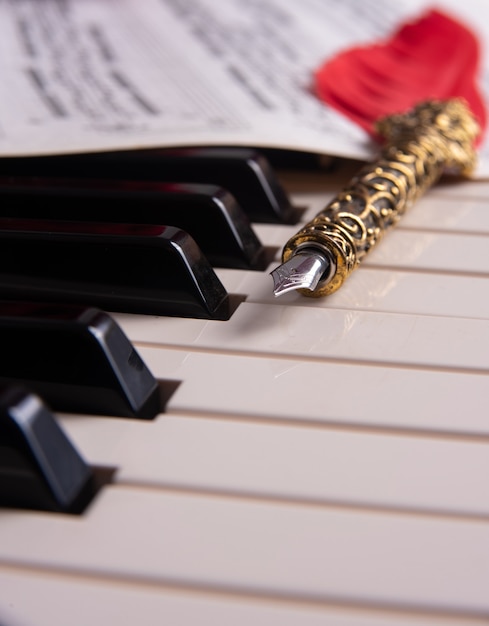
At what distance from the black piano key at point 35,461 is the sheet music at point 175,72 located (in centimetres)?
44

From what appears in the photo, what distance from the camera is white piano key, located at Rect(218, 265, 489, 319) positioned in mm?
734

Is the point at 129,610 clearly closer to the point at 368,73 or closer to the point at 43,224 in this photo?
the point at 43,224

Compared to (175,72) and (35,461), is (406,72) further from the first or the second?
(35,461)

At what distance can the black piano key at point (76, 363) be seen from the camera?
590mm

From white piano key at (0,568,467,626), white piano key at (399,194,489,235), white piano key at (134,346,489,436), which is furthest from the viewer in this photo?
white piano key at (399,194,489,235)

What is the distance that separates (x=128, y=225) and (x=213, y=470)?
267mm

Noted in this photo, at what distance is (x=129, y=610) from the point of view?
45cm

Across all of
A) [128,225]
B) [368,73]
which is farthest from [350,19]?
[128,225]

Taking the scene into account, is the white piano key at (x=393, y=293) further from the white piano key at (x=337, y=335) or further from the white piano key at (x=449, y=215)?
the white piano key at (x=449, y=215)

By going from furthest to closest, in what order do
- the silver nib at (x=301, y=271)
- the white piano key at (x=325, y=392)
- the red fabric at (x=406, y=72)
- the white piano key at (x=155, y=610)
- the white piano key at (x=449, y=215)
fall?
the red fabric at (x=406, y=72)
the white piano key at (x=449, y=215)
the silver nib at (x=301, y=271)
the white piano key at (x=325, y=392)
the white piano key at (x=155, y=610)

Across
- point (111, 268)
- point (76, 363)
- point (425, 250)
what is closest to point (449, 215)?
point (425, 250)

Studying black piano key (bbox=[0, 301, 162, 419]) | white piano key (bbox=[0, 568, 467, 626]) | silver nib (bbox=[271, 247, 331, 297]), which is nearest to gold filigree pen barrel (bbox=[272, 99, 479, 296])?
silver nib (bbox=[271, 247, 331, 297])

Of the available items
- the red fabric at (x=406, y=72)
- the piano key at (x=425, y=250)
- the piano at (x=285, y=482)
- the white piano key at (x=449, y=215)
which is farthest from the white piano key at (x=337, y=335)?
the red fabric at (x=406, y=72)

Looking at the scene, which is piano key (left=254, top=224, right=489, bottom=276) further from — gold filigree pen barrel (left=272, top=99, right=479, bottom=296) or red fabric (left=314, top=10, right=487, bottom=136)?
red fabric (left=314, top=10, right=487, bottom=136)
